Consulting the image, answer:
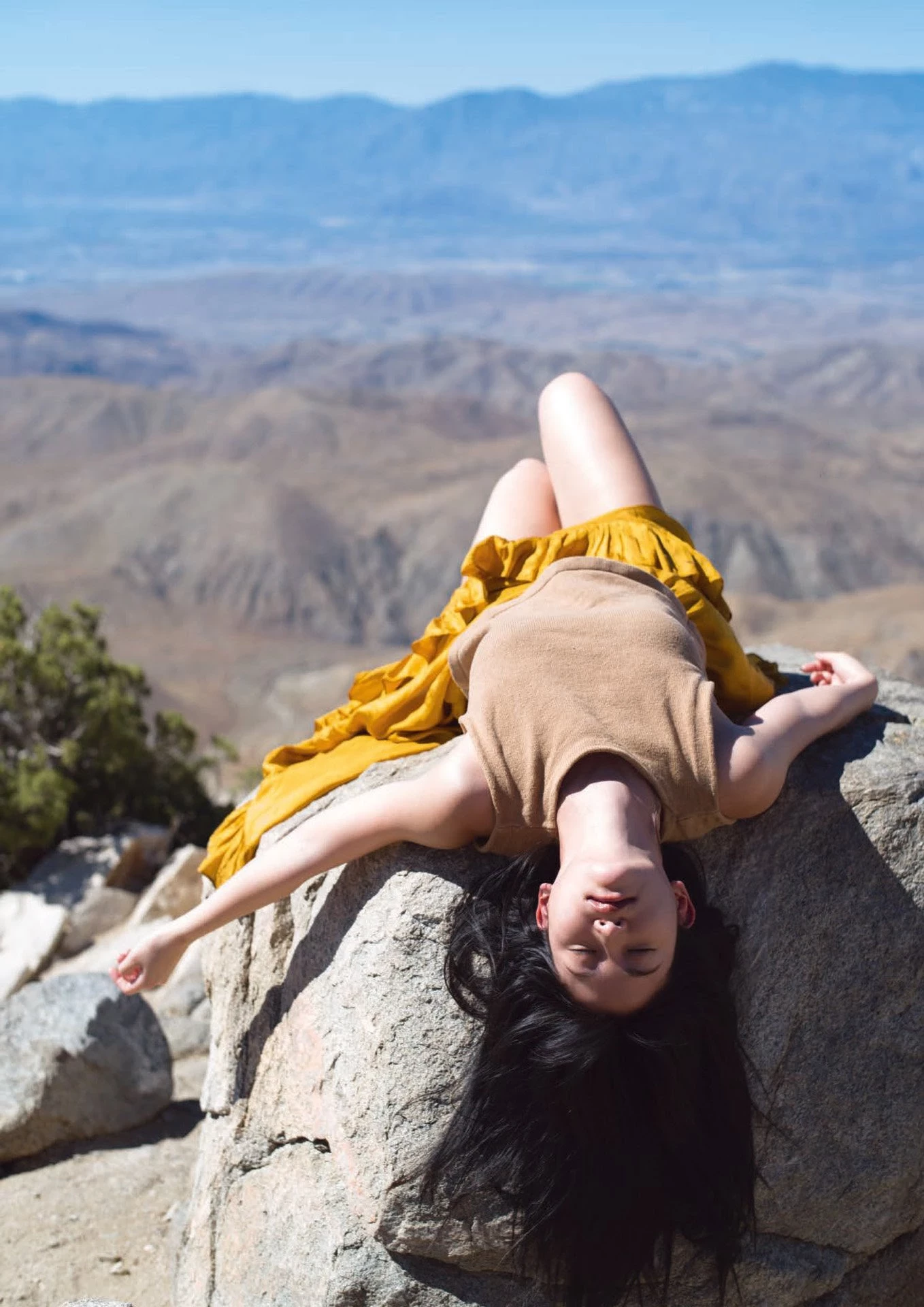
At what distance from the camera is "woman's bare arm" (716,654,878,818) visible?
341 centimetres

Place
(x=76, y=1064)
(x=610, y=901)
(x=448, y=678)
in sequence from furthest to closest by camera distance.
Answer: (x=76, y=1064) < (x=448, y=678) < (x=610, y=901)

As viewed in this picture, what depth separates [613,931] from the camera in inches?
113

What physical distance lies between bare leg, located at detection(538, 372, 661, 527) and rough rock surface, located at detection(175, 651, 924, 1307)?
131 cm

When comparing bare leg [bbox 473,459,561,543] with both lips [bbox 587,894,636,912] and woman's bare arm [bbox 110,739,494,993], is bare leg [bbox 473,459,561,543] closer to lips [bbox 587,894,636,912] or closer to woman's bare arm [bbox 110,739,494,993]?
woman's bare arm [bbox 110,739,494,993]

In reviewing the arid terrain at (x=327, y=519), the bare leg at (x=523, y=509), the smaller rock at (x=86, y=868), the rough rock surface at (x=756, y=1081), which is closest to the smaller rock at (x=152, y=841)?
the smaller rock at (x=86, y=868)

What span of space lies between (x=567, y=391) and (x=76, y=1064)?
307 centimetres

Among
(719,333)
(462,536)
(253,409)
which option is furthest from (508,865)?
(719,333)

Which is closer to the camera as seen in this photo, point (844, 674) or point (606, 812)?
point (606, 812)

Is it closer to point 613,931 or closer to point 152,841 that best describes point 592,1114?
point 613,931

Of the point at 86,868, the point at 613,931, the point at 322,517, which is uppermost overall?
the point at 322,517

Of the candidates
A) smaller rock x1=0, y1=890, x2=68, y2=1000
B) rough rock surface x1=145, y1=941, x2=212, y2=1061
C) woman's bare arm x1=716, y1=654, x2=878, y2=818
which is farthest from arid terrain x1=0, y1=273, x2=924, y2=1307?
woman's bare arm x1=716, y1=654, x2=878, y2=818

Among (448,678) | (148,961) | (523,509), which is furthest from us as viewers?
(523,509)

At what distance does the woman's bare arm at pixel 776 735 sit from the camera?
11.2 ft

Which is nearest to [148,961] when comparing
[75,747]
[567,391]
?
[567,391]
